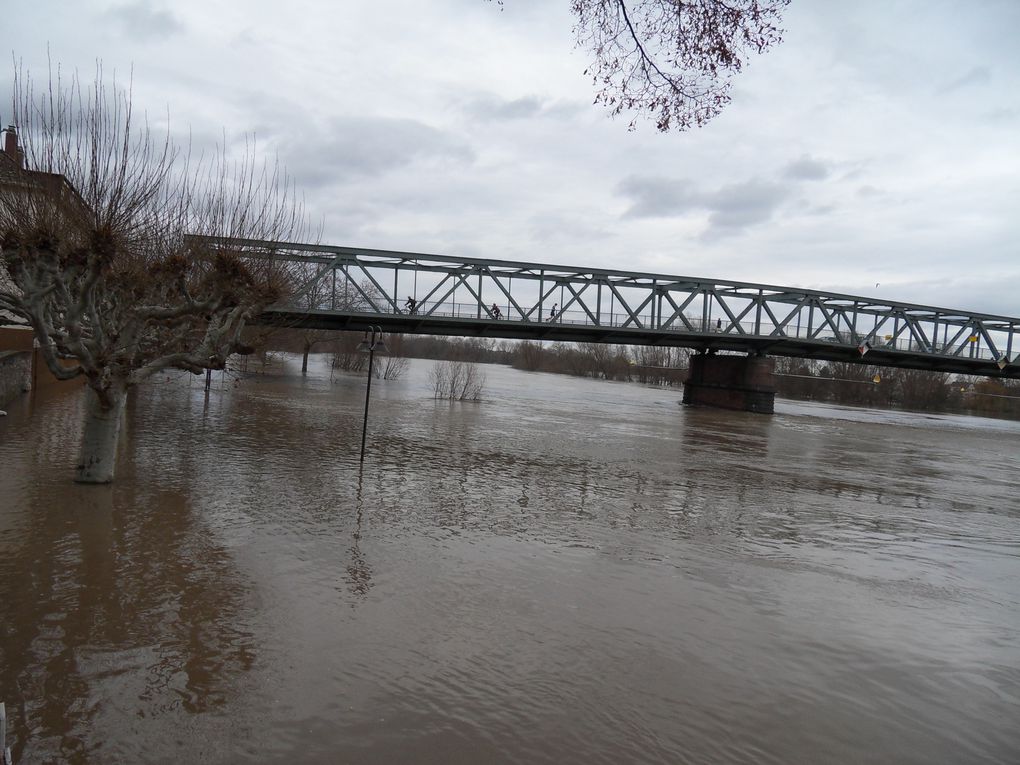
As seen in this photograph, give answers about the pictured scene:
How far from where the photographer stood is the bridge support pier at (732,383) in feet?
163

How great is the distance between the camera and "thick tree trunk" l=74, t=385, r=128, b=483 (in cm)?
1023

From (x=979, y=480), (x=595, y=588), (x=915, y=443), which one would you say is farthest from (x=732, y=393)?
(x=595, y=588)

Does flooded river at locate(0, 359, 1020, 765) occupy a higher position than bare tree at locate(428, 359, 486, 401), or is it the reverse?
bare tree at locate(428, 359, 486, 401)

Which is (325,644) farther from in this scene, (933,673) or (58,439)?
(58,439)

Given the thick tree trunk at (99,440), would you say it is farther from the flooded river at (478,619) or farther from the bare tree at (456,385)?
the bare tree at (456,385)

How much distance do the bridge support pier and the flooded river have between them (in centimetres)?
3621

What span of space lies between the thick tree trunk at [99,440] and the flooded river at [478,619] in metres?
0.40

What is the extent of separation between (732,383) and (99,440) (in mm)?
47041

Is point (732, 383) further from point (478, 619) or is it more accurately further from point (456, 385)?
point (478, 619)

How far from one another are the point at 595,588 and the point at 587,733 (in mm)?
2920

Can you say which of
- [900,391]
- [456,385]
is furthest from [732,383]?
[900,391]

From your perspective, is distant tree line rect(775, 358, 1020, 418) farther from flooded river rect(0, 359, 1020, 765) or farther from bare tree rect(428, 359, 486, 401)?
flooded river rect(0, 359, 1020, 765)

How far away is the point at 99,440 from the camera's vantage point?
10.4 metres

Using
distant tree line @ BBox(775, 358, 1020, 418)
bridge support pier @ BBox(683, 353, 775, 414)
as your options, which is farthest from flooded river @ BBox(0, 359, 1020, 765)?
distant tree line @ BBox(775, 358, 1020, 418)
